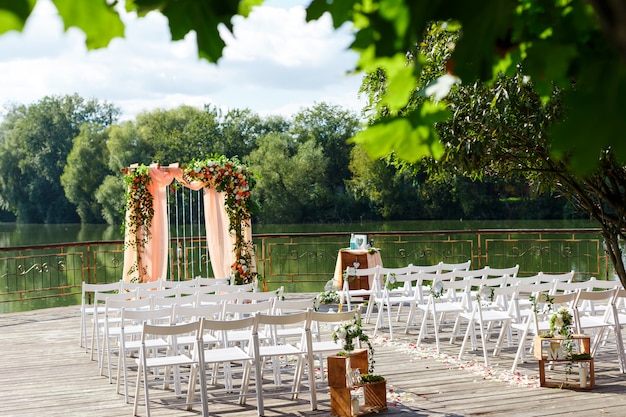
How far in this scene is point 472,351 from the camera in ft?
24.0

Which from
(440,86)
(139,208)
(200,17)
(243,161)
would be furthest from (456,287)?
(243,161)

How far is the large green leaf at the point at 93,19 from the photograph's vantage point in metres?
0.89

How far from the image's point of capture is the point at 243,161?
120ft

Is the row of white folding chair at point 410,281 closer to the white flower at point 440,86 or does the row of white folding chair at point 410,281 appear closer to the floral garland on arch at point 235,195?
the floral garland on arch at point 235,195

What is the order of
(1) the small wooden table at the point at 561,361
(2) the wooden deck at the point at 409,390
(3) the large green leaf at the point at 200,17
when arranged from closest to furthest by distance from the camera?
(3) the large green leaf at the point at 200,17 → (2) the wooden deck at the point at 409,390 → (1) the small wooden table at the point at 561,361

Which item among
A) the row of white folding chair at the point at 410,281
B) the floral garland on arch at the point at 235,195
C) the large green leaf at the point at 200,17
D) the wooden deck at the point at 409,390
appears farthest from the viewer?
the floral garland on arch at the point at 235,195

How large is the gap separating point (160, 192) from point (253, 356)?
537cm

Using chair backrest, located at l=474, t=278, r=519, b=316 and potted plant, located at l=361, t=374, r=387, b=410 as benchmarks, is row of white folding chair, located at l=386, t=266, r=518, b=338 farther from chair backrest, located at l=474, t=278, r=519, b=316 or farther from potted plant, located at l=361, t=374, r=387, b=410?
potted plant, located at l=361, t=374, r=387, b=410

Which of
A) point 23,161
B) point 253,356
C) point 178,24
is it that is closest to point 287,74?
point 23,161

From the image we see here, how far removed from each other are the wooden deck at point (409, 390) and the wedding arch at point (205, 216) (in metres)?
2.34

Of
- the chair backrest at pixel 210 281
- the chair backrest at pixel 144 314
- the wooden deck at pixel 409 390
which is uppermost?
the chair backrest at pixel 210 281

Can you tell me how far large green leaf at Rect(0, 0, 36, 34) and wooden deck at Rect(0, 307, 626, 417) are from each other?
15.9 feet

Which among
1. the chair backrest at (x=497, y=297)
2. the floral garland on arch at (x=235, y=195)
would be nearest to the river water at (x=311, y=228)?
the floral garland on arch at (x=235, y=195)

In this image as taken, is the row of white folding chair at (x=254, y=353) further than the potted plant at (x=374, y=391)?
No
